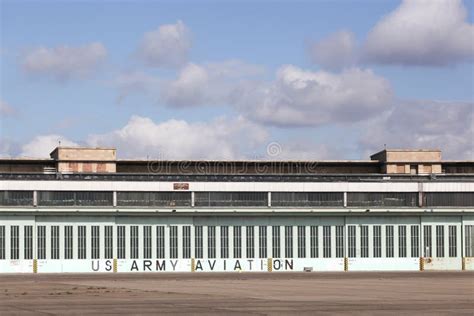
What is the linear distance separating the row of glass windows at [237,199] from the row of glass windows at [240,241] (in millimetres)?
3432

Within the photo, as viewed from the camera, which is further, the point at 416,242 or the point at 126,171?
the point at 126,171

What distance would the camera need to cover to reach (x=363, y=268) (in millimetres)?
131875

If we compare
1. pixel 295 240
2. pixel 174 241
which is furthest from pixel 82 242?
pixel 295 240

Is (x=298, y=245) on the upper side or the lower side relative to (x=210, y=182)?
lower

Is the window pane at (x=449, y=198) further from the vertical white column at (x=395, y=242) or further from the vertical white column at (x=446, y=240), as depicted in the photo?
the vertical white column at (x=395, y=242)

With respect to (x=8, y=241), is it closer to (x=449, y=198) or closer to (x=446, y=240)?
(x=446, y=240)

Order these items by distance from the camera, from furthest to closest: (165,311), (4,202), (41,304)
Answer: (4,202) < (41,304) < (165,311)

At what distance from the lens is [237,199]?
133 meters

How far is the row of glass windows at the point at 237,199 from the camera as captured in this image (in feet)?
422

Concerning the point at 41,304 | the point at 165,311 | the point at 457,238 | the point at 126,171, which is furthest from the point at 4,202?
the point at 165,311

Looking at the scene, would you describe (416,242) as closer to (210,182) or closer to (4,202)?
(210,182)

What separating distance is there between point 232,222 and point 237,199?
3483 millimetres

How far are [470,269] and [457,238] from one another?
4.98m

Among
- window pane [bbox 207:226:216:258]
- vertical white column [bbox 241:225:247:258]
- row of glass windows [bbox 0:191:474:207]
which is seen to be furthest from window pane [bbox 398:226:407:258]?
window pane [bbox 207:226:216:258]
